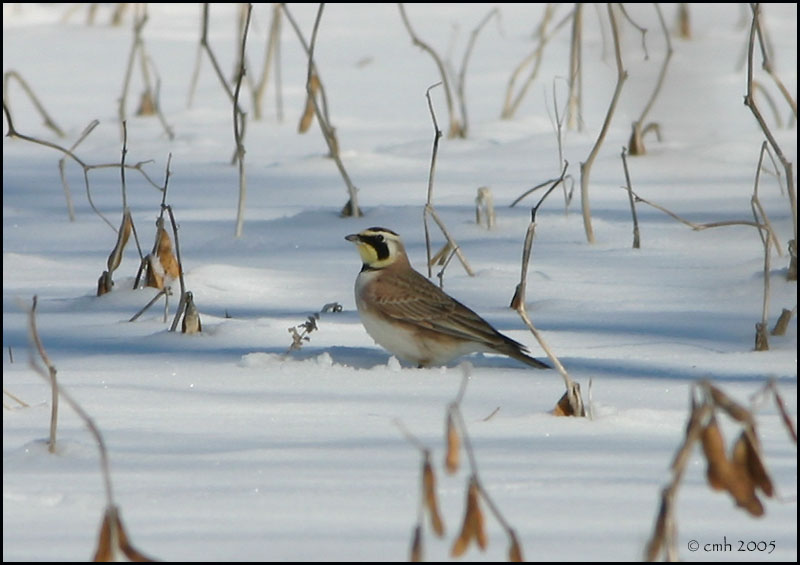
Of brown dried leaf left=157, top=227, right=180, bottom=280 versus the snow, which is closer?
the snow

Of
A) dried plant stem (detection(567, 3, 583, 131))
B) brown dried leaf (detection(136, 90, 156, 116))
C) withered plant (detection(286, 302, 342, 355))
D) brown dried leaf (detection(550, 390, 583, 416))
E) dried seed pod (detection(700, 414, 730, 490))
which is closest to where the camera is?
dried seed pod (detection(700, 414, 730, 490))

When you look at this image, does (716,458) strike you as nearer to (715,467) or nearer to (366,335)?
(715,467)

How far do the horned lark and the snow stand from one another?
0.08m

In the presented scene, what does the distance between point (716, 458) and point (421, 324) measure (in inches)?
91.6

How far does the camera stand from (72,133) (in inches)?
368

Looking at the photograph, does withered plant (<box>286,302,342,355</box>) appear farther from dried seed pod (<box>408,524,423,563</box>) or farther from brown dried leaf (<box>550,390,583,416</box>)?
dried seed pod (<box>408,524,423,563</box>)

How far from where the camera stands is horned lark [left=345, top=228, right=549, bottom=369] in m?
4.17

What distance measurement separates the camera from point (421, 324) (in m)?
4.23

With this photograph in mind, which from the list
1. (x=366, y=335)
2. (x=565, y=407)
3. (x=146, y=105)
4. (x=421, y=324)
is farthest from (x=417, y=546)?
(x=146, y=105)

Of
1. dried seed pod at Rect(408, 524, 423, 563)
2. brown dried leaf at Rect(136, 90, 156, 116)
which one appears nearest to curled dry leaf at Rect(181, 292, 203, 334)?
dried seed pod at Rect(408, 524, 423, 563)

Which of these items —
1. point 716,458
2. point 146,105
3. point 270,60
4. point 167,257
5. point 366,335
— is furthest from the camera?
point 146,105

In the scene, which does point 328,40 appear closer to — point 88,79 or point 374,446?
point 88,79

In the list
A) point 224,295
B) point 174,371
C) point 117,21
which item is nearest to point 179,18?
point 117,21

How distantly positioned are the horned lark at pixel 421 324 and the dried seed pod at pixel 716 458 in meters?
2.15
